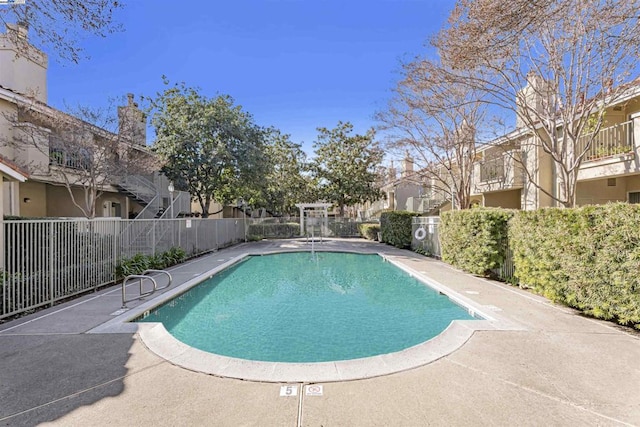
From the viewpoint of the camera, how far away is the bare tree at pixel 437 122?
14.1m

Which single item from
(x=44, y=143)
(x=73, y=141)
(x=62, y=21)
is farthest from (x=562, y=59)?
(x=44, y=143)

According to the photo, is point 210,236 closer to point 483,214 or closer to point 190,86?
point 190,86

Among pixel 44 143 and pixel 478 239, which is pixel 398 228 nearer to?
Answer: pixel 478 239

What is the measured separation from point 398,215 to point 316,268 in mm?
7870

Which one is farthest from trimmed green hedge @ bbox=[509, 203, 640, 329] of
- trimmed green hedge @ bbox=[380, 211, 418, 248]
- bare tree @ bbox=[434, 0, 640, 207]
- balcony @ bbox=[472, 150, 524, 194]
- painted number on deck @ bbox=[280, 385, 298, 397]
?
trimmed green hedge @ bbox=[380, 211, 418, 248]

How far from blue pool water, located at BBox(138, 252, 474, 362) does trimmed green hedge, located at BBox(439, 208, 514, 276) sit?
1888 mm

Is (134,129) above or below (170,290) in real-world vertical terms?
above

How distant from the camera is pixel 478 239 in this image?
9773 mm

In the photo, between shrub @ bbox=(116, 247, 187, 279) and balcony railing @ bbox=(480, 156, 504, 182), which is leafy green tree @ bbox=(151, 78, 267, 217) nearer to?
shrub @ bbox=(116, 247, 187, 279)

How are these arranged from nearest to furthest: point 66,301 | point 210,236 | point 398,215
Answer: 1. point 66,301
2. point 210,236
3. point 398,215

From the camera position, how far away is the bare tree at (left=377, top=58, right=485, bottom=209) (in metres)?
14.1

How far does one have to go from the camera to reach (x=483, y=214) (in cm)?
953

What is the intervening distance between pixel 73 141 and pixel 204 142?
6.99 m

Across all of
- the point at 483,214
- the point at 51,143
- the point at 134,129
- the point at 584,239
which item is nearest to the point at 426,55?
the point at 483,214
